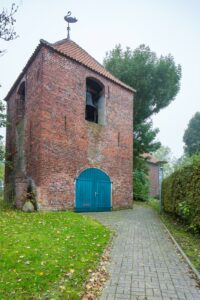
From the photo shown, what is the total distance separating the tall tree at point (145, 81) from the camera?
25625 millimetres

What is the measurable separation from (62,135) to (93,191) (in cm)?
398

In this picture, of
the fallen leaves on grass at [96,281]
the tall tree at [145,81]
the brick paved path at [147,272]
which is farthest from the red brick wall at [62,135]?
the fallen leaves on grass at [96,281]

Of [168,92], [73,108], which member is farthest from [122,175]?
[168,92]

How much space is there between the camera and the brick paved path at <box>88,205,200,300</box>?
452cm

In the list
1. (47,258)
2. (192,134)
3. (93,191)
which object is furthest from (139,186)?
(192,134)

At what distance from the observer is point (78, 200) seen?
15.8 m

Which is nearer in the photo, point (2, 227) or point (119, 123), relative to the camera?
point (2, 227)

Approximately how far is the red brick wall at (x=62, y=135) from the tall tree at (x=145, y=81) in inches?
294

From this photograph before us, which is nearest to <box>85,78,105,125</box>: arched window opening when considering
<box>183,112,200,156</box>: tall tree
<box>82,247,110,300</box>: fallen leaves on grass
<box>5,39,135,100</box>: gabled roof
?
<box>5,39,135,100</box>: gabled roof

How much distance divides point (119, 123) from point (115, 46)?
12.9m

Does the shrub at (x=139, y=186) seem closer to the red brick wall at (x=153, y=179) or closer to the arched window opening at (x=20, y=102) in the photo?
the arched window opening at (x=20, y=102)

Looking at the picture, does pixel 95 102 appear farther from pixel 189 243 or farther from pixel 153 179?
pixel 153 179

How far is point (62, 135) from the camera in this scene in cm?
1535

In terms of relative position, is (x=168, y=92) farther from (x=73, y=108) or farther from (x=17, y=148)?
(x=17, y=148)
